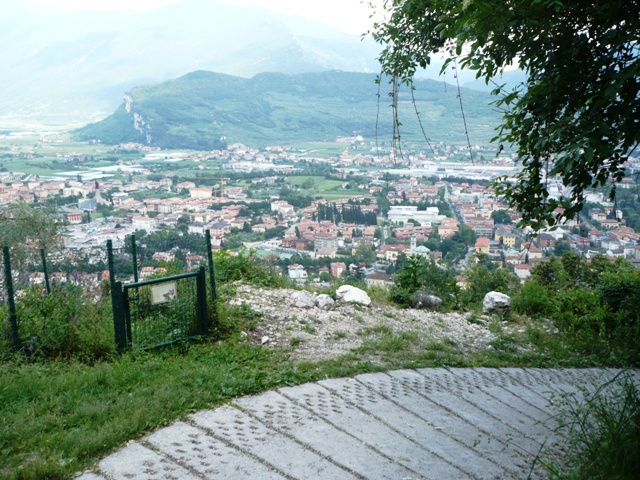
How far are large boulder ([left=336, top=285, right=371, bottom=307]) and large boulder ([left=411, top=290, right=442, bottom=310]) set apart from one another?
3.65ft

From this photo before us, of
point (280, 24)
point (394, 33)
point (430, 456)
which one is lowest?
point (430, 456)

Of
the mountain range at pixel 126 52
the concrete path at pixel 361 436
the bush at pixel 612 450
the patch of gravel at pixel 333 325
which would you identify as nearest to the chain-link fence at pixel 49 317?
the patch of gravel at pixel 333 325

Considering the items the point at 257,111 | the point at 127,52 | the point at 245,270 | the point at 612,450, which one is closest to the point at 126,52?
the point at 127,52

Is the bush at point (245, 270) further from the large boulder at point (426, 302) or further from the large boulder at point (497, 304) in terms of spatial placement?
the large boulder at point (497, 304)

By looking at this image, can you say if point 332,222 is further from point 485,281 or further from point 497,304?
point 497,304

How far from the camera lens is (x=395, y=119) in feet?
24.5

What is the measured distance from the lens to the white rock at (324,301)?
9859mm

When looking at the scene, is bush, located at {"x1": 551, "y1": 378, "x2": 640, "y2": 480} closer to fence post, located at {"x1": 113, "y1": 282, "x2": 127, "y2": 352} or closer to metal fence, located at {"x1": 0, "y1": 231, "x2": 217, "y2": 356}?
metal fence, located at {"x1": 0, "y1": 231, "x2": 217, "y2": 356}

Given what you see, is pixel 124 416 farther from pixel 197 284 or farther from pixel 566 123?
pixel 566 123

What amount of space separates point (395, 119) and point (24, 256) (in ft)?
19.6

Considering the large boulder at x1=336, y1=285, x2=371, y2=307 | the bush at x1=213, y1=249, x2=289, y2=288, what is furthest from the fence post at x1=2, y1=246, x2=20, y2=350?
the large boulder at x1=336, y1=285, x2=371, y2=307

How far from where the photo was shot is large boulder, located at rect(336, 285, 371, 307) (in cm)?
1010

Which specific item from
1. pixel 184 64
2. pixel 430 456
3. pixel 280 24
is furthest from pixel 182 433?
pixel 280 24

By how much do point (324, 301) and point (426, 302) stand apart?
2226 mm
